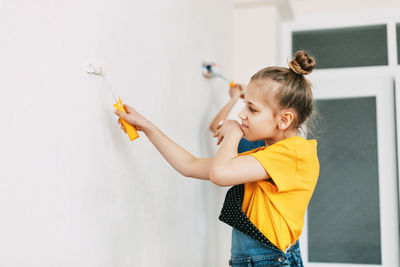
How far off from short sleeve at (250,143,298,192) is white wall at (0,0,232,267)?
0.35 meters

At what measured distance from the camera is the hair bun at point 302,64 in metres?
1.14

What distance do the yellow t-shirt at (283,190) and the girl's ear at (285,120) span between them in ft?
0.11

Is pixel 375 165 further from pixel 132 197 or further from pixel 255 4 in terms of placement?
pixel 132 197

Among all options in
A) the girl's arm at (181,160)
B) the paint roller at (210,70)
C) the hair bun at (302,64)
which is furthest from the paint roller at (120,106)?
the paint roller at (210,70)

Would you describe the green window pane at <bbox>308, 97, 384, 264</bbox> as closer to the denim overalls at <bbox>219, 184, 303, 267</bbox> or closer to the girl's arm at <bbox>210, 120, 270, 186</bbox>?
the denim overalls at <bbox>219, 184, 303, 267</bbox>

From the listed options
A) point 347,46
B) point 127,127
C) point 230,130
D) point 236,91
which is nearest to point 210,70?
point 236,91

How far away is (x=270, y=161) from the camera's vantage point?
42.4 inches

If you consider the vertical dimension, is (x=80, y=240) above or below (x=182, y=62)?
below

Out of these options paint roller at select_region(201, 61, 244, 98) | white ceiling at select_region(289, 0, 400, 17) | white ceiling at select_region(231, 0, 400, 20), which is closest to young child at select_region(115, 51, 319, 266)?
paint roller at select_region(201, 61, 244, 98)

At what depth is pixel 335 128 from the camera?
2.43m

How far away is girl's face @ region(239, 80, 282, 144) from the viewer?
114 centimetres

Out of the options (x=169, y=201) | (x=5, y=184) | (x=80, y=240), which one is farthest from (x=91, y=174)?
(x=169, y=201)

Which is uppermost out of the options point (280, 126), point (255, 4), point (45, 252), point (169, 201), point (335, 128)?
point (255, 4)

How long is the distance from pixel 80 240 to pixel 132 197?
0.82ft
